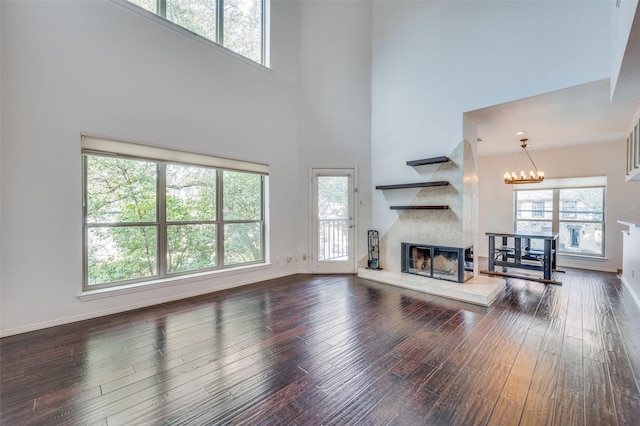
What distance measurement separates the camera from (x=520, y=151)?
21.4ft

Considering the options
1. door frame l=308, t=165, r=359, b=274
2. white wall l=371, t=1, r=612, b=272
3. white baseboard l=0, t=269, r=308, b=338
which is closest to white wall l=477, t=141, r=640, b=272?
white wall l=371, t=1, r=612, b=272

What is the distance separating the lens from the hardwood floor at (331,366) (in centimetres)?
160

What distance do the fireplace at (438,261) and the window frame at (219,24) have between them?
409cm

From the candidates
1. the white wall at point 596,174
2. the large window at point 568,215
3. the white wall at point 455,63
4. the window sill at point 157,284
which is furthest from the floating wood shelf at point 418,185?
the white wall at point 596,174

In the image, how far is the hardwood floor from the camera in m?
1.60

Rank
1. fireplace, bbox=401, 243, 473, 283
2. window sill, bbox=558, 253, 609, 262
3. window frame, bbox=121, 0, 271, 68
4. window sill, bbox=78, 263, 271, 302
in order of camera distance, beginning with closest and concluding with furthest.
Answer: window sill, bbox=78, 263, 271, 302 < window frame, bbox=121, 0, 271, 68 < fireplace, bbox=401, 243, 473, 283 < window sill, bbox=558, 253, 609, 262

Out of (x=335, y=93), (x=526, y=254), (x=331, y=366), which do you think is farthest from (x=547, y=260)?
(x=335, y=93)

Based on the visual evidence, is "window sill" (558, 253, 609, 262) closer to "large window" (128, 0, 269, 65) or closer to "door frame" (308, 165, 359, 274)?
"door frame" (308, 165, 359, 274)

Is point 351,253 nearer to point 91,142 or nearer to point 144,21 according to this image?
point 91,142

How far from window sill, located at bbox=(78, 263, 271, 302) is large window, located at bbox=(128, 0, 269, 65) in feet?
11.5

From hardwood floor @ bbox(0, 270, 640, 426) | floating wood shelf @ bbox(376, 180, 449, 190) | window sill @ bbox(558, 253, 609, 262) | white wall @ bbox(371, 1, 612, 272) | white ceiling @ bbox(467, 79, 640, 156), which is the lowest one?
hardwood floor @ bbox(0, 270, 640, 426)

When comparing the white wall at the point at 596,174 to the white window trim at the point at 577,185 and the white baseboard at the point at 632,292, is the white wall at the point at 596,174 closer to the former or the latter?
the white window trim at the point at 577,185

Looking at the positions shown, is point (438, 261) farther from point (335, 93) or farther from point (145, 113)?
point (145, 113)

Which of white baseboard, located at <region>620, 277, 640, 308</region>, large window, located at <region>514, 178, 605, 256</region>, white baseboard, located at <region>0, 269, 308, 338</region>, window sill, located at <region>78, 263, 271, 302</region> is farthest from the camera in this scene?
large window, located at <region>514, 178, 605, 256</region>
